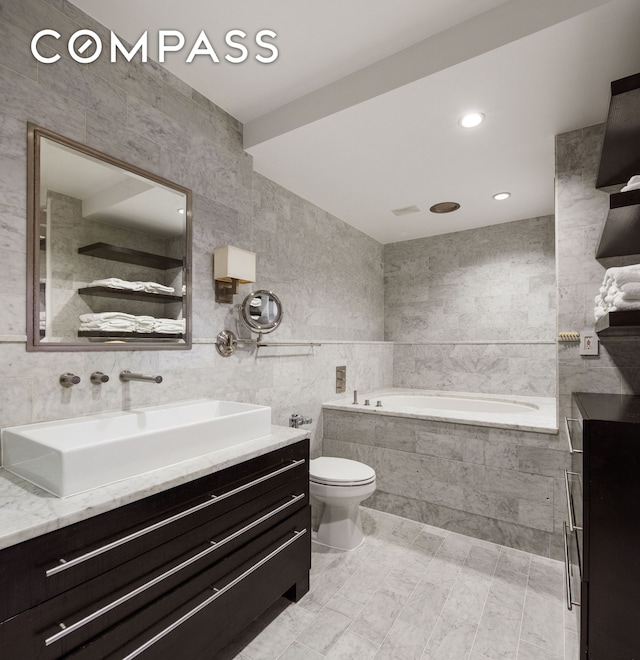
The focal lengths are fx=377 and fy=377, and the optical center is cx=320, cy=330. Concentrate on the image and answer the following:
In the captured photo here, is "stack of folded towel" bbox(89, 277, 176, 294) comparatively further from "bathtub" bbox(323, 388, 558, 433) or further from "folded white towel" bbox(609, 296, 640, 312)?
"folded white towel" bbox(609, 296, 640, 312)

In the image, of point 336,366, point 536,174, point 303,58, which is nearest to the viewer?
point 303,58

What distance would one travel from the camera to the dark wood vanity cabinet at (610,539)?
4.04 feet

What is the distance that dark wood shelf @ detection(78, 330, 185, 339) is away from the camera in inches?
63.0

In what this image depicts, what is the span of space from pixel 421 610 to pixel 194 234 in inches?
86.5

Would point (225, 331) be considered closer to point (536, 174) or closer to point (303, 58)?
point (303, 58)

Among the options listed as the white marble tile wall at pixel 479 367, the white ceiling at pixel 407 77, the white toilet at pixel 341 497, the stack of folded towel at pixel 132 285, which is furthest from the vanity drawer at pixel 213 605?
the white marble tile wall at pixel 479 367

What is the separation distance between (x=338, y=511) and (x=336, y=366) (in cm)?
128

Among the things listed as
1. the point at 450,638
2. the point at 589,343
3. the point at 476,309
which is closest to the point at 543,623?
the point at 450,638

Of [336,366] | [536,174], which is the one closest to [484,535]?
[336,366]

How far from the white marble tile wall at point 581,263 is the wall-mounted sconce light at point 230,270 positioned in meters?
1.79

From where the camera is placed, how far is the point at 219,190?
224 centimetres

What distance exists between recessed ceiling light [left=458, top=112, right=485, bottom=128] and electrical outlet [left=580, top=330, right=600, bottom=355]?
51.0 inches

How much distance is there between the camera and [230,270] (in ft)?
6.86

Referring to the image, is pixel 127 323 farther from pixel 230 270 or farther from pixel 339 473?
pixel 339 473
